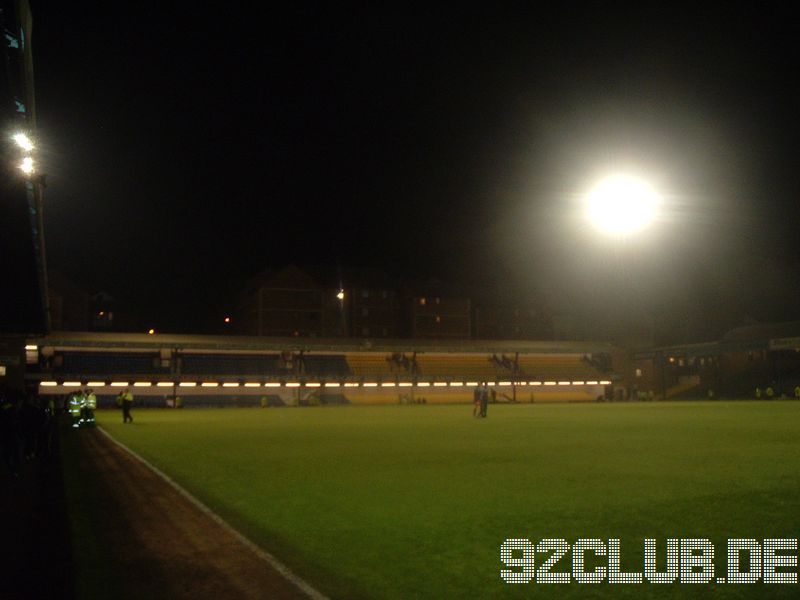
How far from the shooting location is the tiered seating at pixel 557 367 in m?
71.6

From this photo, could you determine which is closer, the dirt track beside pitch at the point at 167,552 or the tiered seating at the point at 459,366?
the dirt track beside pitch at the point at 167,552

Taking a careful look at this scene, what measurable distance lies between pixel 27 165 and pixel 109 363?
50115 millimetres

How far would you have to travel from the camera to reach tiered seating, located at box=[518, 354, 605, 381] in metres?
71.6

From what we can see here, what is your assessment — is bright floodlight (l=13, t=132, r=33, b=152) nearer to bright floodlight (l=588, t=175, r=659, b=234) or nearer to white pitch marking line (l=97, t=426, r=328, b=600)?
white pitch marking line (l=97, t=426, r=328, b=600)

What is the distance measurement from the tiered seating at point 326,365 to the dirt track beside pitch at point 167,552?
177 ft

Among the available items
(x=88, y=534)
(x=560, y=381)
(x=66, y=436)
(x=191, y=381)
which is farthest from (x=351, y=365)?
(x=88, y=534)

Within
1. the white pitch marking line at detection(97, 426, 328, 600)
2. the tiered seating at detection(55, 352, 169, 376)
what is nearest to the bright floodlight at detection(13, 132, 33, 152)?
the white pitch marking line at detection(97, 426, 328, 600)

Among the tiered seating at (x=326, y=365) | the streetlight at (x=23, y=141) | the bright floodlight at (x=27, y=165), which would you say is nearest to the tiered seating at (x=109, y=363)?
the tiered seating at (x=326, y=365)

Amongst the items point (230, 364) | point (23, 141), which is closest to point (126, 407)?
point (23, 141)

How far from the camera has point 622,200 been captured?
26875 millimetres

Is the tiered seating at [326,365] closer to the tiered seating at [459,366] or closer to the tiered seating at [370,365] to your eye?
the tiered seating at [370,365]

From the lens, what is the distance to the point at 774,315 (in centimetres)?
8575

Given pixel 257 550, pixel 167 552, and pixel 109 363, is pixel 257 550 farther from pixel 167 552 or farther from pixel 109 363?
pixel 109 363

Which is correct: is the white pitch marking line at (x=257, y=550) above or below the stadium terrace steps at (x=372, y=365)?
above
